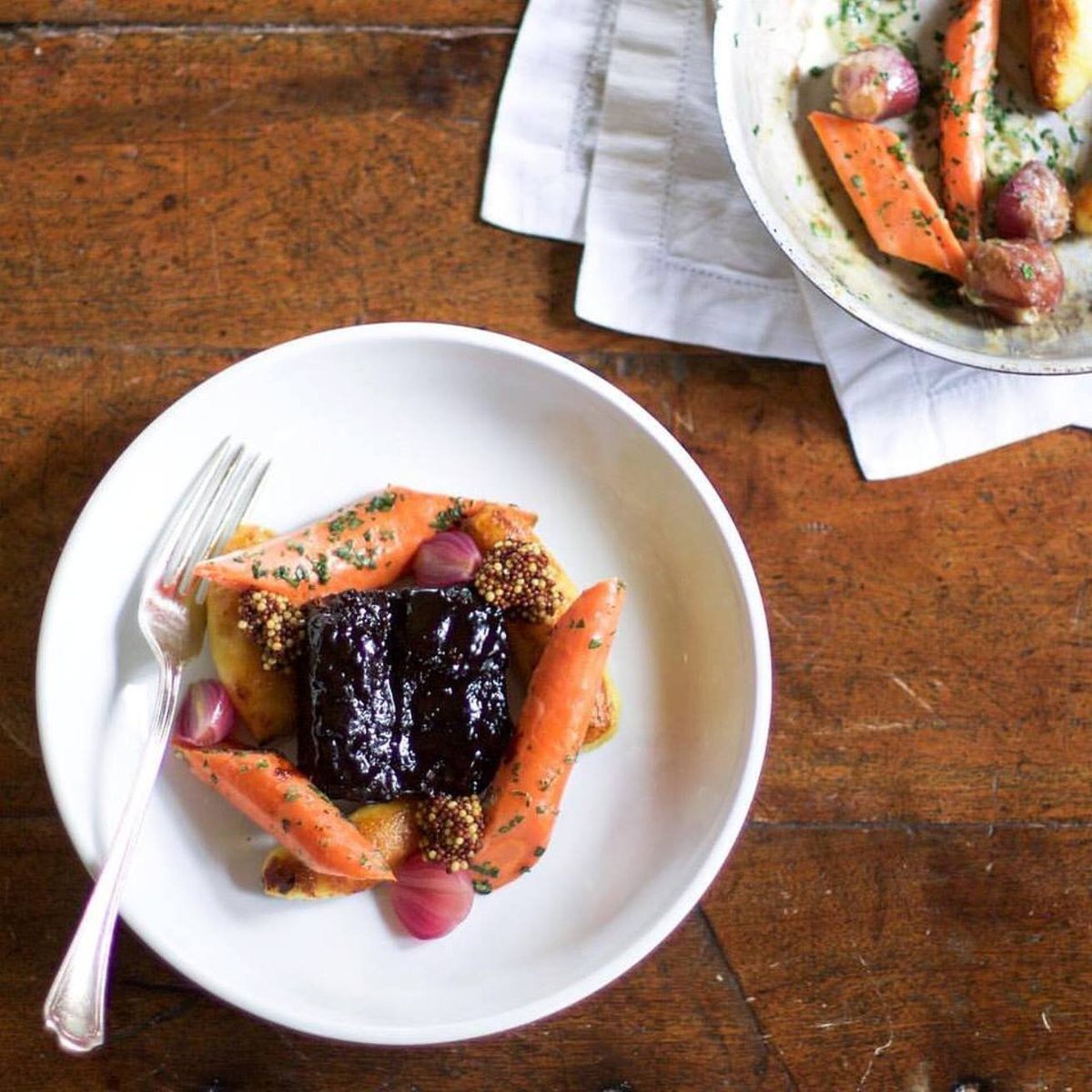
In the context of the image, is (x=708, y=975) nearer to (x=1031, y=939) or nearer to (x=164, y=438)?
(x=1031, y=939)

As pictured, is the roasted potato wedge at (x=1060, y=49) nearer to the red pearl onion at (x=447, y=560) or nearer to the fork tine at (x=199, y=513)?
the red pearl onion at (x=447, y=560)

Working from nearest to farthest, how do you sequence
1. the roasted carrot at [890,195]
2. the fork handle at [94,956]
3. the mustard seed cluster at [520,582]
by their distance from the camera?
the fork handle at [94,956]
the mustard seed cluster at [520,582]
the roasted carrot at [890,195]

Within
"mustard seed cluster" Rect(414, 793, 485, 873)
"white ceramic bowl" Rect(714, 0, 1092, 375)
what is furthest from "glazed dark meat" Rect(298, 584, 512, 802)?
"white ceramic bowl" Rect(714, 0, 1092, 375)

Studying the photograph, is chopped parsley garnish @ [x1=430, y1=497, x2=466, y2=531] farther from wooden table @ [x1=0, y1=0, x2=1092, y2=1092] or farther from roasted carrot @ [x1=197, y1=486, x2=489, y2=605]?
wooden table @ [x1=0, y1=0, x2=1092, y2=1092]

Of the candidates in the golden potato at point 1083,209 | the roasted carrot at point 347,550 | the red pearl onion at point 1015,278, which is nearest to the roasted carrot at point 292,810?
the roasted carrot at point 347,550

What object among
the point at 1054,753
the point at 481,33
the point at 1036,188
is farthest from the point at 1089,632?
the point at 481,33

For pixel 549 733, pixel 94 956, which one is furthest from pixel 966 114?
pixel 94 956
